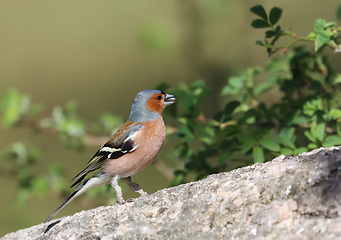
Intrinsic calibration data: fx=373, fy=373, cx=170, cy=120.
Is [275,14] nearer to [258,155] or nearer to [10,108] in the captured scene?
[258,155]

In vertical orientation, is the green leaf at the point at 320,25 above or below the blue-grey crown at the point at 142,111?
below

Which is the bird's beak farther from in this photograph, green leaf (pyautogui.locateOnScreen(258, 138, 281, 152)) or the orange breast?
green leaf (pyautogui.locateOnScreen(258, 138, 281, 152))

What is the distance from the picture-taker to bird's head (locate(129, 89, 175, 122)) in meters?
2.93

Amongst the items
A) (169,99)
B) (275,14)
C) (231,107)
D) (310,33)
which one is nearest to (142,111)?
(169,99)

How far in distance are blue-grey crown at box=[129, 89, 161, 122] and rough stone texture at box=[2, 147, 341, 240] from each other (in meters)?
0.89

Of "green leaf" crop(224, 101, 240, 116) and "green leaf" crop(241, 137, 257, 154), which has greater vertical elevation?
"green leaf" crop(224, 101, 240, 116)

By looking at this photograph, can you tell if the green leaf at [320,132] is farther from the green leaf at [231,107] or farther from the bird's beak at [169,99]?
the bird's beak at [169,99]

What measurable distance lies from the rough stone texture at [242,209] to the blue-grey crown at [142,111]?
0.89 meters

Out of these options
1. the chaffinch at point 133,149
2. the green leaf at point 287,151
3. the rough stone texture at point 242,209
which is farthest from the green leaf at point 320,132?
the chaffinch at point 133,149

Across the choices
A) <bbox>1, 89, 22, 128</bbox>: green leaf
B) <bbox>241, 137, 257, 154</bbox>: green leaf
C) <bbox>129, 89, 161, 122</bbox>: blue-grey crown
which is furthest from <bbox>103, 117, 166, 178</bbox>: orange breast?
<bbox>1, 89, 22, 128</bbox>: green leaf

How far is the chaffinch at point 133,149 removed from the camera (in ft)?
8.78

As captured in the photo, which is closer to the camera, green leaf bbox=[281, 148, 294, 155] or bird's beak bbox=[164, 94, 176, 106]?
green leaf bbox=[281, 148, 294, 155]

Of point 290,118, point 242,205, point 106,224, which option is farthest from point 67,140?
point 242,205

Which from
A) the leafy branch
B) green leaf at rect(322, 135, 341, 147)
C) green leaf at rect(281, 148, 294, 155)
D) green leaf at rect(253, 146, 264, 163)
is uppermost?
the leafy branch
